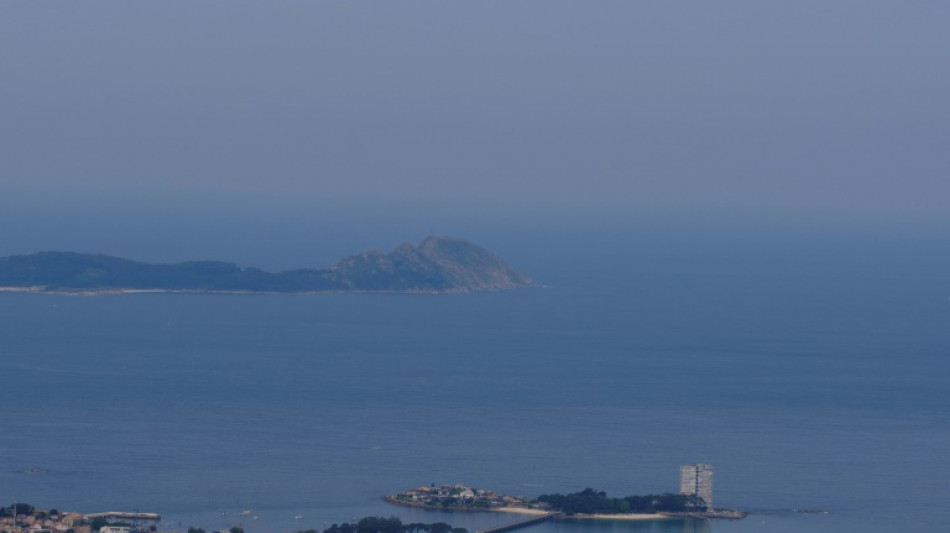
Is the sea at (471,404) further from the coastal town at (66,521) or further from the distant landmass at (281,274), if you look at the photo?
the distant landmass at (281,274)

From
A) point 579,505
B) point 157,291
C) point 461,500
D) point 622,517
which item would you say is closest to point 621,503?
point 622,517

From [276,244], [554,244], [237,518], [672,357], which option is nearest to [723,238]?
[554,244]

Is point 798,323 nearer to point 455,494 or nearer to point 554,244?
point 455,494

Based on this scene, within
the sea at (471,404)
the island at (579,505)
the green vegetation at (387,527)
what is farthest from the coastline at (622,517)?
the green vegetation at (387,527)

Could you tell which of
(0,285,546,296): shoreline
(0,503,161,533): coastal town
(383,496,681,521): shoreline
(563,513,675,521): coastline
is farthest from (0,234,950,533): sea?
(0,285,546,296): shoreline

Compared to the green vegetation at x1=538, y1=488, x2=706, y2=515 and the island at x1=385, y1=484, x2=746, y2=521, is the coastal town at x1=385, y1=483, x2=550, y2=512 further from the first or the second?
the green vegetation at x1=538, y1=488, x2=706, y2=515

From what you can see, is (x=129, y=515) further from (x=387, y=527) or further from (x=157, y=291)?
(x=157, y=291)
